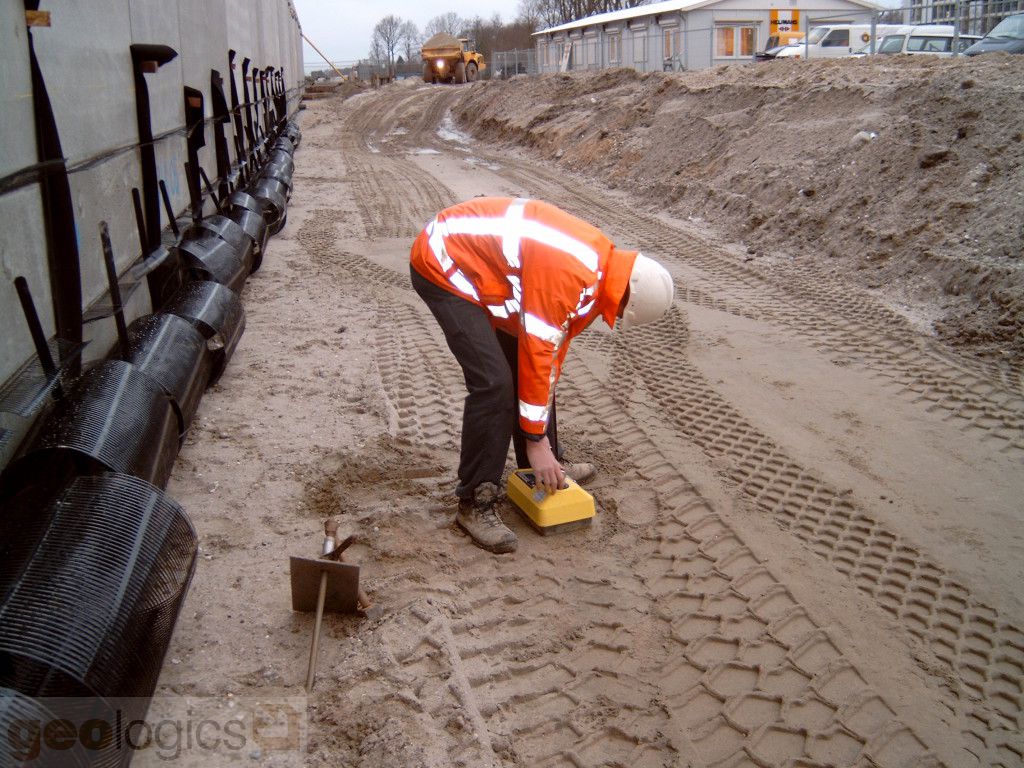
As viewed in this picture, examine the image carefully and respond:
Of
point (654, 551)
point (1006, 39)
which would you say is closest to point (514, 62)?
point (1006, 39)

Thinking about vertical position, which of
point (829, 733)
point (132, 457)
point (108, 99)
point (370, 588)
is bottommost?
point (829, 733)

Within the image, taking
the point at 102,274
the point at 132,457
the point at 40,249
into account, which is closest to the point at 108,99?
the point at 102,274

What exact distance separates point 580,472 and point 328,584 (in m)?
1.61

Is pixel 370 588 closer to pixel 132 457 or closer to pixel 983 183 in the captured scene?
pixel 132 457

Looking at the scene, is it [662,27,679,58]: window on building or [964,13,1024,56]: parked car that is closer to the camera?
[964,13,1024,56]: parked car

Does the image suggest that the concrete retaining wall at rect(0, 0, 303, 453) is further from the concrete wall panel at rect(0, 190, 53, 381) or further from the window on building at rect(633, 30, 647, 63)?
Result: the window on building at rect(633, 30, 647, 63)

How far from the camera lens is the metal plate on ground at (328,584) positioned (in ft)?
10.2

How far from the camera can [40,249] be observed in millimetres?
3697

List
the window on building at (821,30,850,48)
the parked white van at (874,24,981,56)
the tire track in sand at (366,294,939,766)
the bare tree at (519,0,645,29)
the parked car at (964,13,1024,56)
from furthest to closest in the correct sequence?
the bare tree at (519,0,645,29) < the window on building at (821,30,850,48) < the parked white van at (874,24,981,56) < the parked car at (964,13,1024,56) < the tire track in sand at (366,294,939,766)

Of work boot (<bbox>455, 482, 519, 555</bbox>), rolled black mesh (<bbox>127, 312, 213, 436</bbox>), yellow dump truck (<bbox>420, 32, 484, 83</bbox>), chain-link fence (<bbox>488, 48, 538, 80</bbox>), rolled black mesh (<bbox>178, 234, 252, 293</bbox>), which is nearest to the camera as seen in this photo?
work boot (<bbox>455, 482, 519, 555</bbox>)

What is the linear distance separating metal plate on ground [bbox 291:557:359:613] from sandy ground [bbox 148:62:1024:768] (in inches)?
3.2

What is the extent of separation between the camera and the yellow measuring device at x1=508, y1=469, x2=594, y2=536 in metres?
3.86

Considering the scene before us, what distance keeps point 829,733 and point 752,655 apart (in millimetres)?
401

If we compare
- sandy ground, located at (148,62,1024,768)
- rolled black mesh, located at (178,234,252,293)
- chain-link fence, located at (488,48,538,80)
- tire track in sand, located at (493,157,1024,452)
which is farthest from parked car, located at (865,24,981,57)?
chain-link fence, located at (488,48,538,80)
